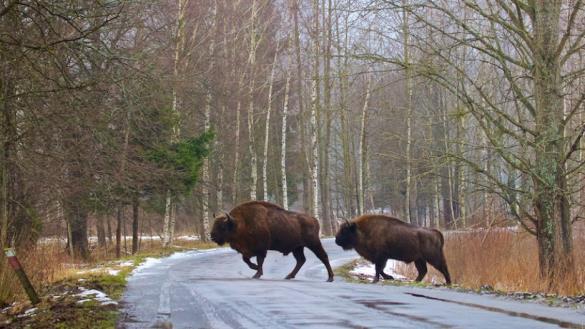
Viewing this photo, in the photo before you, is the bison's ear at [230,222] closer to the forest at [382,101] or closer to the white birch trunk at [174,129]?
→ the forest at [382,101]

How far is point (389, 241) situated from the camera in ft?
70.4

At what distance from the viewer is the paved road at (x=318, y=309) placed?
852 centimetres

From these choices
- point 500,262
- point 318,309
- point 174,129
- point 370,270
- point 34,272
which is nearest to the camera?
point 318,309

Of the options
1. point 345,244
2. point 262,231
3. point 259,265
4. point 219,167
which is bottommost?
point 259,265

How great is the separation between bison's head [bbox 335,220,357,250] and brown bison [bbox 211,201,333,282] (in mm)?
1567

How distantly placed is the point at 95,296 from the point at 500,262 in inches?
431

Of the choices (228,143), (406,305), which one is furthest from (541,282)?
(228,143)

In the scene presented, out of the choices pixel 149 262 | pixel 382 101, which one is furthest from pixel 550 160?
pixel 149 262

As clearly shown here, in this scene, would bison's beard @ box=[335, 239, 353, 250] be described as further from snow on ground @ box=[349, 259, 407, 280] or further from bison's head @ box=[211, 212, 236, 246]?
snow on ground @ box=[349, 259, 407, 280]

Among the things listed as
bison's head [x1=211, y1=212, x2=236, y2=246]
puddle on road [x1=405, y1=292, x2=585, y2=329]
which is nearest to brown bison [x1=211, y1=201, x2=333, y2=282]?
bison's head [x1=211, y1=212, x2=236, y2=246]

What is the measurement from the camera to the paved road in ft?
27.9

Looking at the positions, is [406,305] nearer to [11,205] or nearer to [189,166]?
[11,205]

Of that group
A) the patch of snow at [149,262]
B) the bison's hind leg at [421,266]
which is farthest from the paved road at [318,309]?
the patch of snow at [149,262]

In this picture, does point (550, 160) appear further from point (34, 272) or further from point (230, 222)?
point (34, 272)
